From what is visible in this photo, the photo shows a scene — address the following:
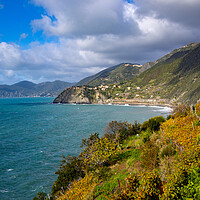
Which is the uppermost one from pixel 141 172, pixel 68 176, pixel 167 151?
pixel 167 151

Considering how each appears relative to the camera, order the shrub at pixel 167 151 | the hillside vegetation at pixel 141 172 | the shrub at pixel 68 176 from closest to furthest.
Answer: the hillside vegetation at pixel 141 172 → the shrub at pixel 167 151 → the shrub at pixel 68 176

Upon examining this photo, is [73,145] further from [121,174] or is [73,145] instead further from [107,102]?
[107,102]

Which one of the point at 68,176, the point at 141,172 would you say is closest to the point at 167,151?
the point at 141,172

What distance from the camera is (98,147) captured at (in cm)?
1858

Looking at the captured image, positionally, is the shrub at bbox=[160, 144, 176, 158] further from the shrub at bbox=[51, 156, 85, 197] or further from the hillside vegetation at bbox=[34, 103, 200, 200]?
the shrub at bbox=[51, 156, 85, 197]

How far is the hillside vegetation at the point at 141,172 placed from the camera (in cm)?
743

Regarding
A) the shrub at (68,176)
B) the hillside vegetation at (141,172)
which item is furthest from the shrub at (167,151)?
the shrub at (68,176)

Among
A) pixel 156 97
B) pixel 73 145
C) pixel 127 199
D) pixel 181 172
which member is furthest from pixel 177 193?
pixel 156 97

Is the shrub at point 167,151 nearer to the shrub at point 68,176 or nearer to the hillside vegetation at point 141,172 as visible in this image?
the hillside vegetation at point 141,172

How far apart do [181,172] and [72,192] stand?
32.1 feet

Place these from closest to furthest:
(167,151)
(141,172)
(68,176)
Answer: (141,172) < (167,151) < (68,176)

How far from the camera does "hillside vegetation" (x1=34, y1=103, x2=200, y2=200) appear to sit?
7.43m

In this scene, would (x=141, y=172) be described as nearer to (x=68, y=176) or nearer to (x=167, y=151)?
(x=167, y=151)

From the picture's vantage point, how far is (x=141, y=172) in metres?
13.2
